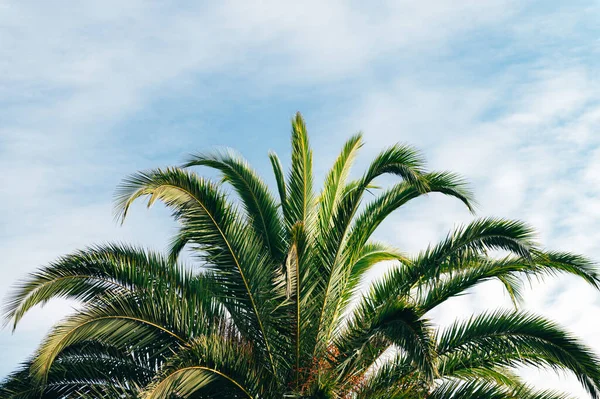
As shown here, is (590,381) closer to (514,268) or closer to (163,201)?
(514,268)

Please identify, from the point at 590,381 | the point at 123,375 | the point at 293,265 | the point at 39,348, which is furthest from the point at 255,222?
the point at 590,381

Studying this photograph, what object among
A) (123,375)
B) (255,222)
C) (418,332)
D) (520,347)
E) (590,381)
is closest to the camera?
(418,332)

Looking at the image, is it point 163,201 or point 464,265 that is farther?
point 464,265

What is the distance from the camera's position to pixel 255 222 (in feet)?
43.0

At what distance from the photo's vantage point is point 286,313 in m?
11.3

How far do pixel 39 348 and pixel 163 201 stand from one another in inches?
104

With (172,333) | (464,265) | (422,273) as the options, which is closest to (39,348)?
(172,333)

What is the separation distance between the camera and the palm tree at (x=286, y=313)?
10.5 m

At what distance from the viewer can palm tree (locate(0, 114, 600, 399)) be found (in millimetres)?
10508

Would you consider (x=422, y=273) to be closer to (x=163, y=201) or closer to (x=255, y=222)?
(x=255, y=222)

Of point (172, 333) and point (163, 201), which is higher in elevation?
point (163, 201)

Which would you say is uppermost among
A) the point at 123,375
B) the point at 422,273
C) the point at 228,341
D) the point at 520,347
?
the point at 422,273

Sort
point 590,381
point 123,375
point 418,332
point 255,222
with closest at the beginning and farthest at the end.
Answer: point 418,332 < point 590,381 < point 123,375 < point 255,222

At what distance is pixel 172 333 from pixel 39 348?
6.00ft
